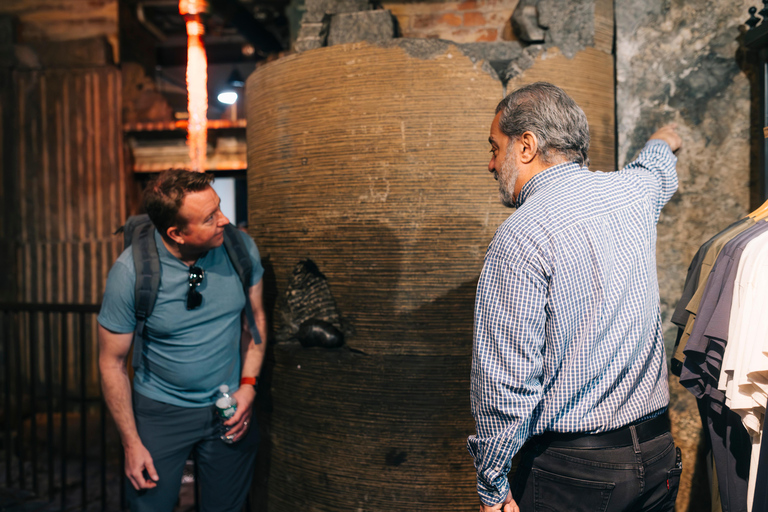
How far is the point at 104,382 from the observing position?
91.6 inches

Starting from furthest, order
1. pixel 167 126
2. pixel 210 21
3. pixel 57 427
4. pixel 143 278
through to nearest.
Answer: pixel 210 21
pixel 167 126
pixel 57 427
pixel 143 278

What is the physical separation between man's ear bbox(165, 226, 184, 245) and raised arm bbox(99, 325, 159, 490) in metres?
0.45

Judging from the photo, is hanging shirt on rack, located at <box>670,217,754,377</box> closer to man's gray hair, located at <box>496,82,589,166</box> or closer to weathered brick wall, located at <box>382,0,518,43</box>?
man's gray hair, located at <box>496,82,589,166</box>

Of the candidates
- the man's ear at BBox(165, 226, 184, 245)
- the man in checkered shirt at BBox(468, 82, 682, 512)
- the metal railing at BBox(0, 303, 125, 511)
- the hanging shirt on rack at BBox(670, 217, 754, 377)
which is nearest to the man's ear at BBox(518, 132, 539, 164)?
the man in checkered shirt at BBox(468, 82, 682, 512)

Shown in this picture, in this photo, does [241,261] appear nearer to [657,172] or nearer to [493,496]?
[493,496]

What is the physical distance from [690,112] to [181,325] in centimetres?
285

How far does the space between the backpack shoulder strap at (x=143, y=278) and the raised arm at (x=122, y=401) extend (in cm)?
5

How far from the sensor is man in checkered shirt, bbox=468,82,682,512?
1.51m

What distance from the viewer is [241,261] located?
2615mm

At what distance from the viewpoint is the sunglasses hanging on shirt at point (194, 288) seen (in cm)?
240

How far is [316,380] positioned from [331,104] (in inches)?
56.8

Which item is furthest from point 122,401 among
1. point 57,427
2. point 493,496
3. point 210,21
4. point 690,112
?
point 210,21

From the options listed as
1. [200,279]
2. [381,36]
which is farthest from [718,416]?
[381,36]

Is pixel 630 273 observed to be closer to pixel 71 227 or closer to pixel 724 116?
pixel 724 116
